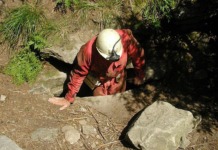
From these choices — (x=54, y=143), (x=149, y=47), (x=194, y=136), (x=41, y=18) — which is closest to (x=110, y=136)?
(x=54, y=143)

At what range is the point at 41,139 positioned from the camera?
15.5ft

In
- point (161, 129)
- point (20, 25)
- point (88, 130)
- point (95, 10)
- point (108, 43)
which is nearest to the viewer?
point (161, 129)

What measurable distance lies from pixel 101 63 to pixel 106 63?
8cm

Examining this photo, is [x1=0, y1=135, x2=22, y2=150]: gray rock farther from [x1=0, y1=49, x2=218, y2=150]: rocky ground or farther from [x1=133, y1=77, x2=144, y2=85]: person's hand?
[x1=133, y1=77, x2=144, y2=85]: person's hand

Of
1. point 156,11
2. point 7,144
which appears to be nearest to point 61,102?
point 7,144

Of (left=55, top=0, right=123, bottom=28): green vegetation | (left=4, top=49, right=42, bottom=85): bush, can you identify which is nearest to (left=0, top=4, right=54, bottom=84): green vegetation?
(left=4, top=49, right=42, bottom=85): bush

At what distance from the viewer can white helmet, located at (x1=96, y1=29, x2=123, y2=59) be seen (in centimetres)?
470

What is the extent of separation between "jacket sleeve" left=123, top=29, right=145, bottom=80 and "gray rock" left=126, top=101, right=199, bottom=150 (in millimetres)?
1009

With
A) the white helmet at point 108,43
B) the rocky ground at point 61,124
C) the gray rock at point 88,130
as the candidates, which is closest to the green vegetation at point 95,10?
the white helmet at point 108,43

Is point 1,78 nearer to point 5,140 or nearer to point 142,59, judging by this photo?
point 5,140

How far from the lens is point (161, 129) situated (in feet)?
14.6

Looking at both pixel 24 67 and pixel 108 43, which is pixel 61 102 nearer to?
pixel 24 67

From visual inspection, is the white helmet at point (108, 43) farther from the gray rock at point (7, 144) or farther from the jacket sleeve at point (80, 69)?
the gray rock at point (7, 144)

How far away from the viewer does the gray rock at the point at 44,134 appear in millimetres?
4734
